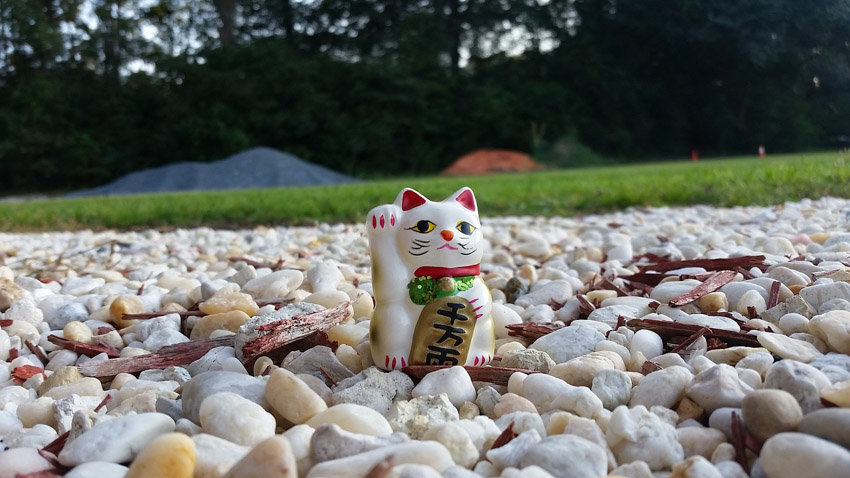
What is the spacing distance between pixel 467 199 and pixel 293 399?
0.63m

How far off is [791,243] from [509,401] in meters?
1.83

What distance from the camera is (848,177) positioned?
5184 mm

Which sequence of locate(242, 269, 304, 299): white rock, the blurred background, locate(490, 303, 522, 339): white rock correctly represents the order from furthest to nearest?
1. the blurred background
2. locate(242, 269, 304, 299): white rock
3. locate(490, 303, 522, 339): white rock

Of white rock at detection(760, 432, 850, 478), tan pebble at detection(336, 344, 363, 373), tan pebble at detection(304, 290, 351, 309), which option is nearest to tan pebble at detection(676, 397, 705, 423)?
white rock at detection(760, 432, 850, 478)

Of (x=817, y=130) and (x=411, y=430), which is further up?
(x=817, y=130)

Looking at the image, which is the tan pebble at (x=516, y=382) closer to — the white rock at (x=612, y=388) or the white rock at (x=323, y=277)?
the white rock at (x=612, y=388)

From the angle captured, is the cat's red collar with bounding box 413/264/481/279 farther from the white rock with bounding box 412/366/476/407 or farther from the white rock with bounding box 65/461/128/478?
the white rock with bounding box 65/461/128/478

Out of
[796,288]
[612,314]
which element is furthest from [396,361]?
[796,288]

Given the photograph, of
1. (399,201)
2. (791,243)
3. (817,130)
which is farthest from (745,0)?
(399,201)

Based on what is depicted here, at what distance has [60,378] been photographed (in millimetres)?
1484

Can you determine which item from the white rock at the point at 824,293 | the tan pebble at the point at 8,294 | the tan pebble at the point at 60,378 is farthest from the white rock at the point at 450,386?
the tan pebble at the point at 8,294

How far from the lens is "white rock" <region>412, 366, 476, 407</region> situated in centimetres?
130

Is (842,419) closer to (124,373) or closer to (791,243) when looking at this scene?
(124,373)

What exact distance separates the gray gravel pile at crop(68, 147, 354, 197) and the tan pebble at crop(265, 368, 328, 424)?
13067 millimetres
